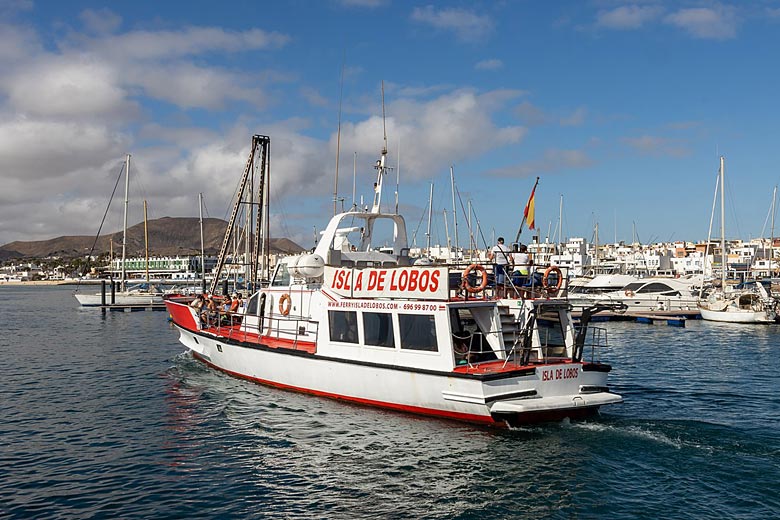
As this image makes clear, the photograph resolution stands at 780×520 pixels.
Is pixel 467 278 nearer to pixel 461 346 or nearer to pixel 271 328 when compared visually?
pixel 461 346

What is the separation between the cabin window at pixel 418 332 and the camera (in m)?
15.5

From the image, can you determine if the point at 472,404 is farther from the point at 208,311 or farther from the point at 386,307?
the point at 208,311

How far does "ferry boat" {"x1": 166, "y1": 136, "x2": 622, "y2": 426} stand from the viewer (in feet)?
48.1

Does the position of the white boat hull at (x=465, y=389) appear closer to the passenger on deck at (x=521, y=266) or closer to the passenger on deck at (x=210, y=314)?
the passenger on deck at (x=521, y=266)

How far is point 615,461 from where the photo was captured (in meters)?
12.8

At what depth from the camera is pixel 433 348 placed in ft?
50.5

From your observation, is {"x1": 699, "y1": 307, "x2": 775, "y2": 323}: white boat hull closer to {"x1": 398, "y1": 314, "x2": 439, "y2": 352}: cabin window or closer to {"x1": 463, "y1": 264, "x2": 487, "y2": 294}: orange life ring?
{"x1": 463, "y1": 264, "x2": 487, "y2": 294}: orange life ring

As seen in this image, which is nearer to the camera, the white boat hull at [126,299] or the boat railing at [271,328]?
the boat railing at [271,328]

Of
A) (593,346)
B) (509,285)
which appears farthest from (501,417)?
(509,285)

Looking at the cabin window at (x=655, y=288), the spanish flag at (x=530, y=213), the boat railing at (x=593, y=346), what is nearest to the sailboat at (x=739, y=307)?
Answer: the cabin window at (x=655, y=288)

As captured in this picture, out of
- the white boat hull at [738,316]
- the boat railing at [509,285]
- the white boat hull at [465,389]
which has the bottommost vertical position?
the white boat hull at [738,316]

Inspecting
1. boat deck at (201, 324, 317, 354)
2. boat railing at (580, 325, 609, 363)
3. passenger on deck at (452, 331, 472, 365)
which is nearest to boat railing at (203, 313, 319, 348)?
boat deck at (201, 324, 317, 354)

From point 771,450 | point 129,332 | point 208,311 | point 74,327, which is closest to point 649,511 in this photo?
point 771,450

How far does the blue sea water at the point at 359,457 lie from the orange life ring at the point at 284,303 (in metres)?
2.63
